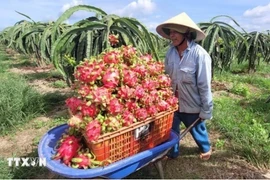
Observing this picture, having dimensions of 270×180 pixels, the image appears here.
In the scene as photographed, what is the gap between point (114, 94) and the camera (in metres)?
2.06

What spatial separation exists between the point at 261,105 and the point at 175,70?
280 cm

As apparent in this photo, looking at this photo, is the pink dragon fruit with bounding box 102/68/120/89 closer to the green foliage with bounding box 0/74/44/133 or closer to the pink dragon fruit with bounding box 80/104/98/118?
the pink dragon fruit with bounding box 80/104/98/118

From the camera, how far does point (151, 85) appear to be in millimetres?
2205

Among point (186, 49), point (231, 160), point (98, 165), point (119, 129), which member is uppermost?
point (186, 49)

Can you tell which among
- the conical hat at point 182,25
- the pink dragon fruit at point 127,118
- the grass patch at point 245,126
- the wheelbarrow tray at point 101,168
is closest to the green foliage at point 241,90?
the grass patch at point 245,126

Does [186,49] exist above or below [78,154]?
above

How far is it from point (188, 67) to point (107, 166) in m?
1.28

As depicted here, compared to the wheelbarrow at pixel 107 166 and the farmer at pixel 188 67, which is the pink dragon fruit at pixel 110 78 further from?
the farmer at pixel 188 67

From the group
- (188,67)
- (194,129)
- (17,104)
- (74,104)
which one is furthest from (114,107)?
(17,104)

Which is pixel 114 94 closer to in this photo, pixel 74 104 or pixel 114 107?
pixel 114 107

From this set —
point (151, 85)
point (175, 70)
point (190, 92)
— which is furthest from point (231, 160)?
point (151, 85)

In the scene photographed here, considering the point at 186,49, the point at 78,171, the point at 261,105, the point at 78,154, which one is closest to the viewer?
the point at 78,171

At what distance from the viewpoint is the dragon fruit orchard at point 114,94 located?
192 cm

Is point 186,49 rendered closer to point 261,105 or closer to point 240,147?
point 240,147
